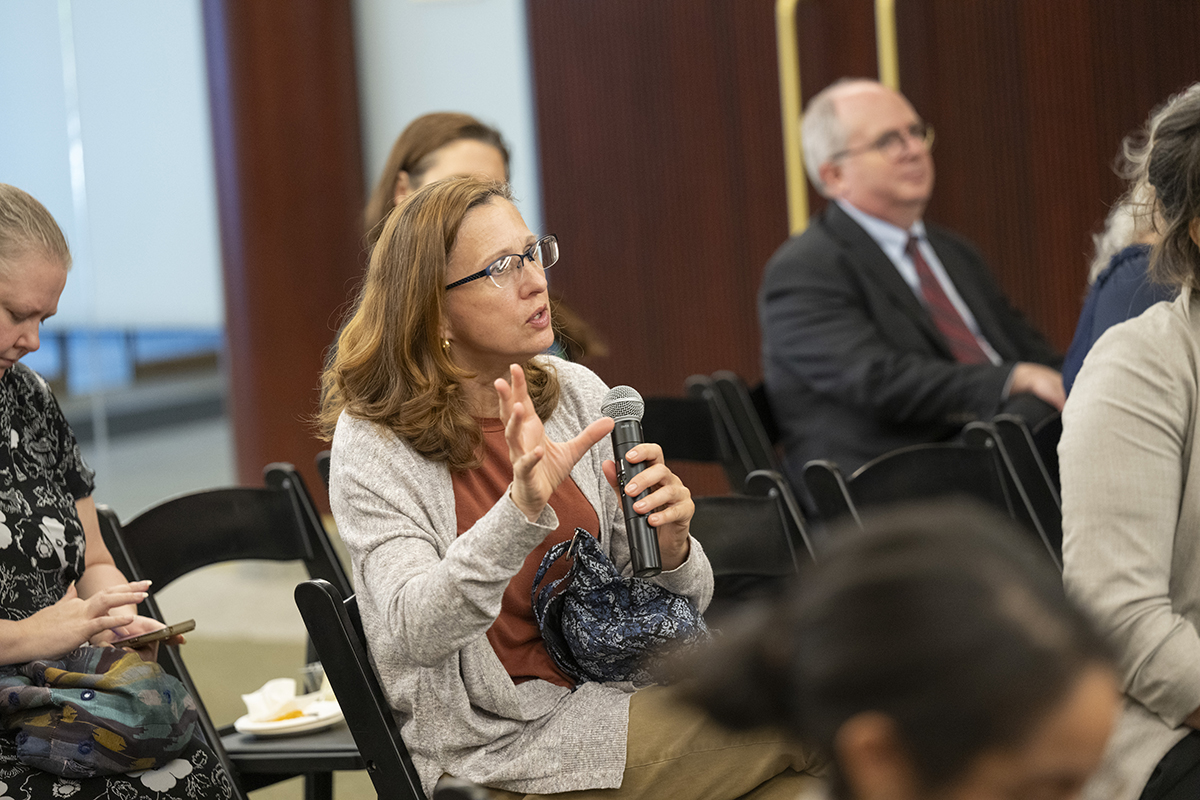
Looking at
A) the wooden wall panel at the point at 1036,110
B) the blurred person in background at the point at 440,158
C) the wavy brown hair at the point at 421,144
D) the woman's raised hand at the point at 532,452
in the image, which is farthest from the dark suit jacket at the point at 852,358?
the woman's raised hand at the point at 532,452

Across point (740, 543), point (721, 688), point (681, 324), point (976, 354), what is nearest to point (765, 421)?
point (976, 354)

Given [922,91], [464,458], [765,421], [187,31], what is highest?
[187,31]

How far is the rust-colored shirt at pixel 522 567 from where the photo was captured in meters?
1.90

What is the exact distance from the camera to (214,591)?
5.94 metres

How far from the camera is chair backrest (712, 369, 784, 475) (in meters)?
3.42

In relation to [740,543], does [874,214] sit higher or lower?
higher

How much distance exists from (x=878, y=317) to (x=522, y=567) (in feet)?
6.95

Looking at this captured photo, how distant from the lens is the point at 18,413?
209 centimetres

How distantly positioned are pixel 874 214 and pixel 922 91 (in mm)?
1222

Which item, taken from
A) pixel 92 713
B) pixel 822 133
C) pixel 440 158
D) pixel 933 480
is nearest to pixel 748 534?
pixel 933 480

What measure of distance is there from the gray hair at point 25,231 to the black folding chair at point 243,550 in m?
0.53

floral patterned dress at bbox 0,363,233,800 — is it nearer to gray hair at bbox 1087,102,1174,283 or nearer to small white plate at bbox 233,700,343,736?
small white plate at bbox 233,700,343,736

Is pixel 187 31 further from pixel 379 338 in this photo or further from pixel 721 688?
pixel 721 688

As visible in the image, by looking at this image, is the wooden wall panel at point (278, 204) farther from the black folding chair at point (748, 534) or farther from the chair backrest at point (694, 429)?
the black folding chair at point (748, 534)
